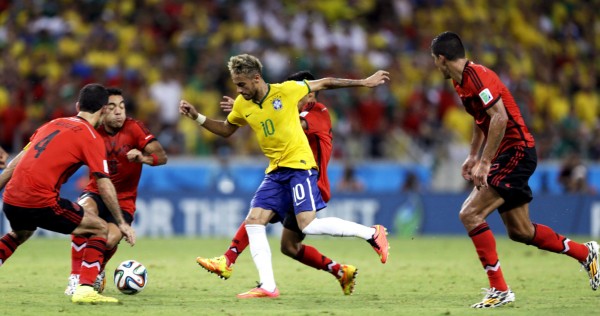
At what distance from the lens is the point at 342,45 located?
23.1 meters

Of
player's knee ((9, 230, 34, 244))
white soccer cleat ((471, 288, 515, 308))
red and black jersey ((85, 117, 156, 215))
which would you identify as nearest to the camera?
white soccer cleat ((471, 288, 515, 308))

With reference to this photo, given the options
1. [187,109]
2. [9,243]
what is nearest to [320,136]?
[187,109]

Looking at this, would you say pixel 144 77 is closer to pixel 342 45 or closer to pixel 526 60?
pixel 342 45

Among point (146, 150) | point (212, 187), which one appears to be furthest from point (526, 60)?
point (146, 150)

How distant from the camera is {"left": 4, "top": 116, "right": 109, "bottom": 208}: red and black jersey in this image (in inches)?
356

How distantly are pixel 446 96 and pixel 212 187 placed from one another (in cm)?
559

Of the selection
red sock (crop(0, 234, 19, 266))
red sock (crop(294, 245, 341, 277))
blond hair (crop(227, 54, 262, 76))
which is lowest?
red sock (crop(294, 245, 341, 277))

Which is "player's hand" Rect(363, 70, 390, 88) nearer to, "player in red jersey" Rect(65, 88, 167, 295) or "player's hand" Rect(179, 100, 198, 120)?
"player's hand" Rect(179, 100, 198, 120)

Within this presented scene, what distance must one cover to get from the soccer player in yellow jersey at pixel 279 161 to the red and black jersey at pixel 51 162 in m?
1.17

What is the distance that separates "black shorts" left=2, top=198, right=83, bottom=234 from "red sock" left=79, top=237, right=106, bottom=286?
0.36 metres

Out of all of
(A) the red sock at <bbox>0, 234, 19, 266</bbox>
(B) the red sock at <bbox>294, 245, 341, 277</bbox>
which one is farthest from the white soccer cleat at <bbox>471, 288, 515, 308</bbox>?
(A) the red sock at <bbox>0, 234, 19, 266</bbox>

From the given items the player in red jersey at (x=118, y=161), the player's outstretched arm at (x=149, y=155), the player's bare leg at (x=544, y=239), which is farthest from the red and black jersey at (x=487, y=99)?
the player in red jersey at (x=118, y=161)

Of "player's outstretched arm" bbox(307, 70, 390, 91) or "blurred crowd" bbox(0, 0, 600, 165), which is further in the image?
"blurred crowd" bbox(0, 0, 600, 165)

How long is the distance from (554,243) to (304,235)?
249 cm
